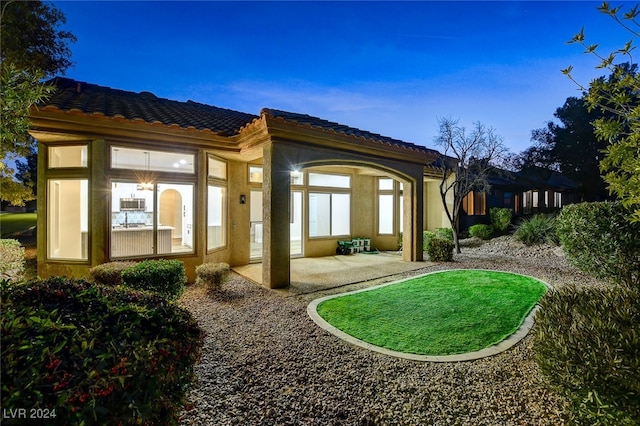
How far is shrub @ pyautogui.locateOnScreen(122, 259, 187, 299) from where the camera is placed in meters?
5.85

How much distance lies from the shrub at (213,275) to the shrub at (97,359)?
15.3 feet

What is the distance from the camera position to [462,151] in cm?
1326

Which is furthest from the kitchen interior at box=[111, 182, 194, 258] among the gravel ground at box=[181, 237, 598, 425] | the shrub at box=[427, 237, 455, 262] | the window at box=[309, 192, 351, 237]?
the shrub at box=[427, 237, 455, 262]

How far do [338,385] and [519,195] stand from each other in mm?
24503

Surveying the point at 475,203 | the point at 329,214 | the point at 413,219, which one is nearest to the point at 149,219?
the point at 329,214

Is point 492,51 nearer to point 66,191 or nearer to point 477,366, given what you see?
point 477,366

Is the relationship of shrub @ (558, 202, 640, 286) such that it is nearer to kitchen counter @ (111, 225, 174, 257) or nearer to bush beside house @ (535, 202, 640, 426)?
bush beside house @ (535, 202, 640, 426)

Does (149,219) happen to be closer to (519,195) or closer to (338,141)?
(338,141)

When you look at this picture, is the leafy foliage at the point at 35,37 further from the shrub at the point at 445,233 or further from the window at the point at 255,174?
the shrub at the point at 445,233

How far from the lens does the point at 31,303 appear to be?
93.5 inches

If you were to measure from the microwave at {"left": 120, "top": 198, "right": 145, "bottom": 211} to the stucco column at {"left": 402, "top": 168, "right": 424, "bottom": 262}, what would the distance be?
979 cm

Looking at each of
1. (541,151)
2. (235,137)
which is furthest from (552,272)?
(541,151)

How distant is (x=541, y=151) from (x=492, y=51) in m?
16.0

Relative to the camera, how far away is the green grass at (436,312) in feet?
15.2
